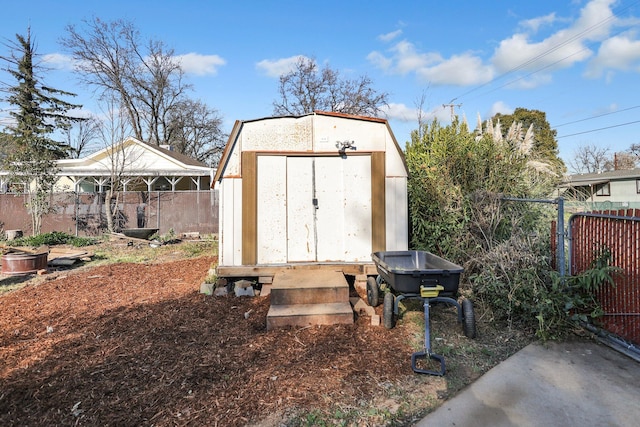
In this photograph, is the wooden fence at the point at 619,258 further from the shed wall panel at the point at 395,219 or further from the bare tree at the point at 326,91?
the bare tree at the point at 326,91

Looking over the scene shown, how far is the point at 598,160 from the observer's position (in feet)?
123

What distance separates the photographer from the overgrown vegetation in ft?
A: 12.4

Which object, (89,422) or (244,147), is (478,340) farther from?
(244,147)

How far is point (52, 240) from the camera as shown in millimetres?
10656

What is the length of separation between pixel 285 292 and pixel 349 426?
6.97 feet

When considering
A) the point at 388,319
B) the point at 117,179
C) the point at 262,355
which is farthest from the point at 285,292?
the point at 117,179

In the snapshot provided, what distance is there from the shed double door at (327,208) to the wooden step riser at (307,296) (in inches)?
47.8

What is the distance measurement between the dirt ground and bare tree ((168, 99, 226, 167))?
27403 mm

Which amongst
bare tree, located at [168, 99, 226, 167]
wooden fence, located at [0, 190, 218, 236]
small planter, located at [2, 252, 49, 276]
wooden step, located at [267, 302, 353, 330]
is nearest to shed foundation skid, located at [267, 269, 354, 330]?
wooden step, located at [267, 302, 353, 330]

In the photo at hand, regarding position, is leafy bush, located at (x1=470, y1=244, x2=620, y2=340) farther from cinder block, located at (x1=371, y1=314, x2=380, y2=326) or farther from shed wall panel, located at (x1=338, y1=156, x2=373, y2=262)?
shed wall panel, located at (x1=338, y1=156, x2=373, y2=262)

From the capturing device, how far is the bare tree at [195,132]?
29.2 m

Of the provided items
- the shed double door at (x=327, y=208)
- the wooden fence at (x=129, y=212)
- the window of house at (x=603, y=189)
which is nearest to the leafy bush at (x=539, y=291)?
the shed double door at (x=327, y=208)

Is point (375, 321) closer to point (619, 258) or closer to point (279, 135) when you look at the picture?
point (619, 258)

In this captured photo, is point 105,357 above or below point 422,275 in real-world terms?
below
